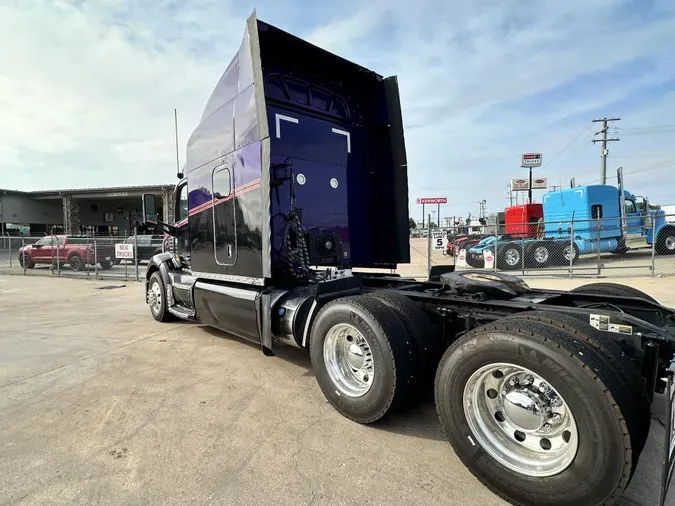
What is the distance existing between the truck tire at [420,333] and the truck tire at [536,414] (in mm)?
475

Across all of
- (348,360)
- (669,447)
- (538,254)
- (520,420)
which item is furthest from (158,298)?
(538,254)

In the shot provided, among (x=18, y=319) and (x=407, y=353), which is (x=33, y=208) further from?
(x=407, y=353)

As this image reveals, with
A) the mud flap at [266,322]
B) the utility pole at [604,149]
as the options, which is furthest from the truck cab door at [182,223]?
the utility pole at [604,149]

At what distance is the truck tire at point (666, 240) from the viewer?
1792cm

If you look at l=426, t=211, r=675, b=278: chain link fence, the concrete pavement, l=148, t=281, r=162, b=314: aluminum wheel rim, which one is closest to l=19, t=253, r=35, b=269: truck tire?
l=148, t=281, r=162, b=314: aluminum wheel rim

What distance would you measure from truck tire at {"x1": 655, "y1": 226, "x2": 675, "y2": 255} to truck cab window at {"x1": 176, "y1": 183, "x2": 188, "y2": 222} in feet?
67.5

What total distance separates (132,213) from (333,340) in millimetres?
49786

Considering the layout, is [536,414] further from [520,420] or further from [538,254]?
[538,254]

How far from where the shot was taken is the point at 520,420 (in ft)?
7.57

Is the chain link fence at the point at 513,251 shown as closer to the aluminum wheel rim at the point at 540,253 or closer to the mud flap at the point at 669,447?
the aluminum wheel rim at the point at 540,253

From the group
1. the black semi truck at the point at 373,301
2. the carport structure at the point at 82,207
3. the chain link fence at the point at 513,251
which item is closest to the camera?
the black semi truck at the point at 373,301

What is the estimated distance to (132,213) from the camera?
4653cm

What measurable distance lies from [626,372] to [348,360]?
2.00 m

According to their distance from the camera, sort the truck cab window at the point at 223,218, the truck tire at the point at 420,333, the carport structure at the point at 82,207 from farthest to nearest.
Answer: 1. the carport structure at the point at 82,207
2. the truck cab window at the point at 223,218
3. the truck tire at the point at 420,333
